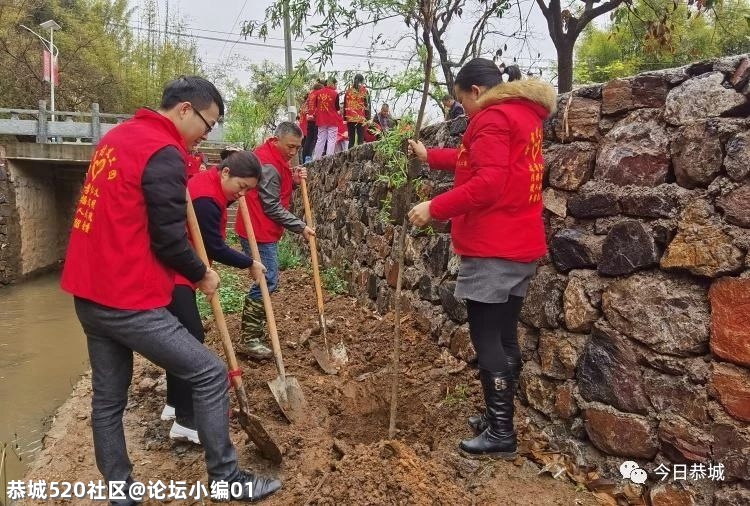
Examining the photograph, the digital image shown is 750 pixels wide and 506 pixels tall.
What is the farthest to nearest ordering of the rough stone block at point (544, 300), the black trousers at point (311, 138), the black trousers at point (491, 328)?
the black trousers at point (311, 138), the rough stone block at point (544, 300), the black trousers at point (491, 328)

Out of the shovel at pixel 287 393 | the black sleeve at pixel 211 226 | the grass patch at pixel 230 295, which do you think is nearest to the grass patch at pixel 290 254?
the grass patch at pixel 230 295

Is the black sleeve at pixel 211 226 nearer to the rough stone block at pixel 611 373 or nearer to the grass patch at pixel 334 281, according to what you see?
the rough stone block at pixel 611 373

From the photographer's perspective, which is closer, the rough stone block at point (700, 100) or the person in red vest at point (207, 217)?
the rough stone block at point (700, 100)

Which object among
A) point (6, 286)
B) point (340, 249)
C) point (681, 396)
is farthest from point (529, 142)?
point (6, 286)

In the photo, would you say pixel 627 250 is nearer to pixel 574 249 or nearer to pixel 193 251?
pixel 574 249

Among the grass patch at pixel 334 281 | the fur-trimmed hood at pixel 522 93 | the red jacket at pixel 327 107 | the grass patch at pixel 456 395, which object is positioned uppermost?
the red jacket at pixel 327 107

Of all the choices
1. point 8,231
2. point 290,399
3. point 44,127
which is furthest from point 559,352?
point 44,127

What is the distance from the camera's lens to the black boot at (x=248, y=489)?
2.49 metres

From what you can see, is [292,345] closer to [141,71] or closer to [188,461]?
[188,461]

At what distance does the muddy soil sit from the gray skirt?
2.78 feet

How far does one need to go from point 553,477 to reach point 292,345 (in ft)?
8.90

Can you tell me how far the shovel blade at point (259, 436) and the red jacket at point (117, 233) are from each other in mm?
770

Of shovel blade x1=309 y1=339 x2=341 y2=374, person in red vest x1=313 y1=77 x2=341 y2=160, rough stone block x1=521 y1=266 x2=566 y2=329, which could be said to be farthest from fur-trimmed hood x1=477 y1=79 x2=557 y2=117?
person in red vest x1=313 y1=77 x2=341 y2=160

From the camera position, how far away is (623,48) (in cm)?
1602
